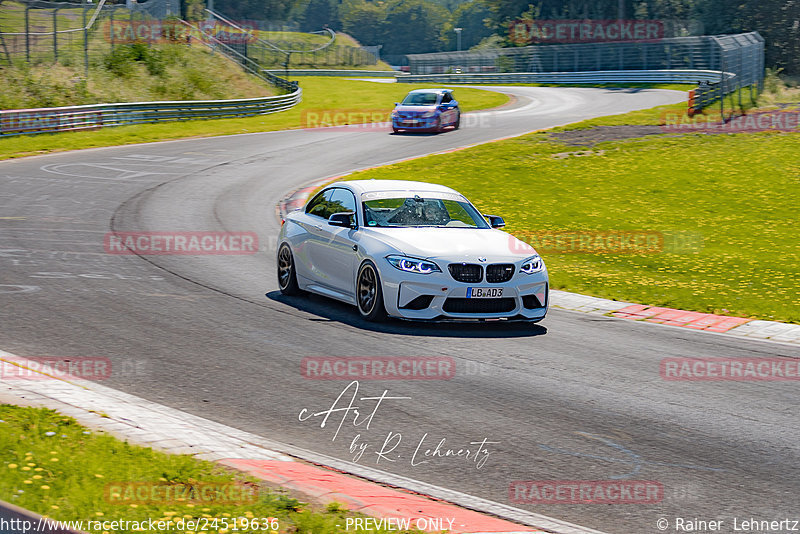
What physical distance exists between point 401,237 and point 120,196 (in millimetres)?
13163

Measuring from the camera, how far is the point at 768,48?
2677 inches

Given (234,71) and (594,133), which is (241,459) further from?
(234,71)

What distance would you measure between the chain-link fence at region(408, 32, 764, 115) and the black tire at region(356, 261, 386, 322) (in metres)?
31.7

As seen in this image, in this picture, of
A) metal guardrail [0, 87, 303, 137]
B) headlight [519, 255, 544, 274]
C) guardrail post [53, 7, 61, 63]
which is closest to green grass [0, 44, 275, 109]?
guardrail post [53, 7, 61, 63]

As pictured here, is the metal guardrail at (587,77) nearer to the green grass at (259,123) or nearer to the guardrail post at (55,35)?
the green grass at (259,123)

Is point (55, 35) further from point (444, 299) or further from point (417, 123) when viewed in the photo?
point (444, 299)

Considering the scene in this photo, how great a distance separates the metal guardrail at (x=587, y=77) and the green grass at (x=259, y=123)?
8466 millimetres

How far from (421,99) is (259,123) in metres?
8.78

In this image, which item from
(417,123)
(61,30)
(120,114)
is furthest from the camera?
(61,30)

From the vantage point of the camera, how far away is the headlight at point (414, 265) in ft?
35.0

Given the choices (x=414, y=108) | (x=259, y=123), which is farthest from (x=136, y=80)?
(x=414, y=108)

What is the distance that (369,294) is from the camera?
11.1m
